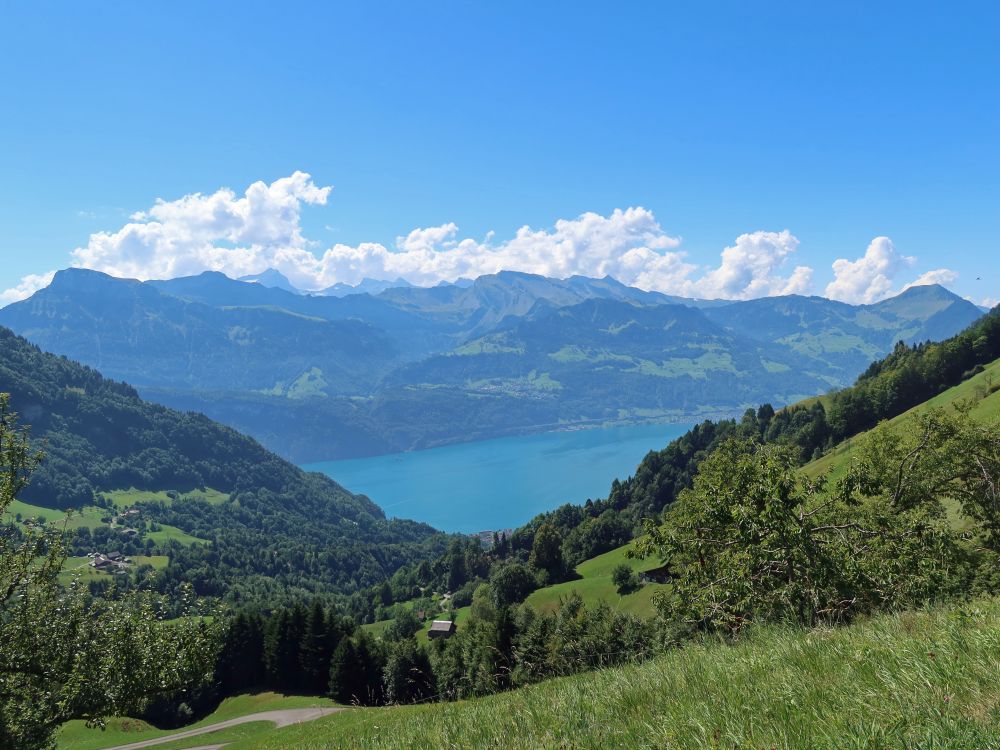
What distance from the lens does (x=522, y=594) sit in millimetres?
79375

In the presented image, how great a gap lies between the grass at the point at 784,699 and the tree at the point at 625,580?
2485 inches

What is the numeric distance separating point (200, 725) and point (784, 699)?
57.3 metres

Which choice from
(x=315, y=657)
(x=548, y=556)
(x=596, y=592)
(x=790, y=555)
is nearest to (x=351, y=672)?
(x=315, y=657)

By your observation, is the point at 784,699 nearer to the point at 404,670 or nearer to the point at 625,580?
the point at 404,670

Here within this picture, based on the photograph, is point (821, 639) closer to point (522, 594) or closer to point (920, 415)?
point (920, 415)

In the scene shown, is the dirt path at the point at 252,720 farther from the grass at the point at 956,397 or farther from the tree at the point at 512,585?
the grass at the point at 956,397

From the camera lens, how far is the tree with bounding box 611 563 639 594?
212ft

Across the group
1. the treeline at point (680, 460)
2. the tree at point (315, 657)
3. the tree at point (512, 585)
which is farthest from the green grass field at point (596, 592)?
the tree at point (315, 657)

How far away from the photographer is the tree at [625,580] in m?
64.8

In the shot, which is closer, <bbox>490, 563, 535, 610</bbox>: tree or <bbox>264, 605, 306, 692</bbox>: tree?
<bbox>264, 605, 306, 692</bbox>: tree

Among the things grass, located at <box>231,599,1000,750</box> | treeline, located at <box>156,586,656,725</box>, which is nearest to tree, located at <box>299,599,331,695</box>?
treeline, located at <box>156,586,656,725</box>

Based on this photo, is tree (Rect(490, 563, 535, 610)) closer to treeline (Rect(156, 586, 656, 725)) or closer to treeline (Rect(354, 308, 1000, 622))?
treeline (Rect(354, 308, 1000, 622))

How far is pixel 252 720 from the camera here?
44625 millimetres

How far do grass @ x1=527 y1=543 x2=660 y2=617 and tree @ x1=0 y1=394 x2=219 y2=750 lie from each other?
46.7 meters
